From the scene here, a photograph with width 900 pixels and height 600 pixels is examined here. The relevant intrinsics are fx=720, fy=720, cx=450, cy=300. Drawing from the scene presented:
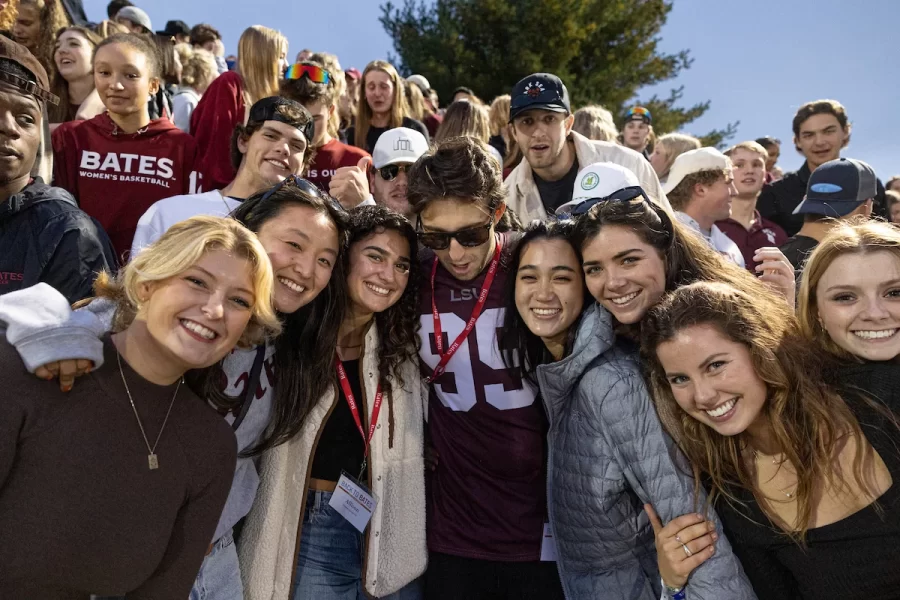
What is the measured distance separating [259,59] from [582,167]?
232 cm

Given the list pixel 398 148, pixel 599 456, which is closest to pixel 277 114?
pixel 398 148

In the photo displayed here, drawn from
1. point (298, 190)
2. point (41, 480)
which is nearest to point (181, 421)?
point (41, 480)

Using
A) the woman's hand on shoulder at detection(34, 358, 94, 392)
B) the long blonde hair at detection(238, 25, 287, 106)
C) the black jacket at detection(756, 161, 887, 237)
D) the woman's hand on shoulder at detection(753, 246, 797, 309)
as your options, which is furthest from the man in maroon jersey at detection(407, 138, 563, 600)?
the black jacket at detection(756, 161, 887, 237)

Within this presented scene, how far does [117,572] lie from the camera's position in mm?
2205

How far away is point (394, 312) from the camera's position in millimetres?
3385

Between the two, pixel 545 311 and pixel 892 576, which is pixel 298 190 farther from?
pixel 892 576

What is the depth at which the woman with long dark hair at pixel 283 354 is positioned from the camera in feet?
9.27

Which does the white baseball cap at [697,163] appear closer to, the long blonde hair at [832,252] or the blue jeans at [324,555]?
the long blonde hair at [832,252]

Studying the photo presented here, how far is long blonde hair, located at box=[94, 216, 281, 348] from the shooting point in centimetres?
236

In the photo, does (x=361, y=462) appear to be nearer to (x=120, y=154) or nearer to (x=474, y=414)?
(x=474, y=414)

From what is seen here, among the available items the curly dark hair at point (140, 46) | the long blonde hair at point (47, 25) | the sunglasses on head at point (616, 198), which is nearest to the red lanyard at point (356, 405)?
the sunglasses on head at point (616, 198)

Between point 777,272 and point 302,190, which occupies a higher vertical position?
point 302,190

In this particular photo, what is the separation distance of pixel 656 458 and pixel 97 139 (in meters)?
3.62

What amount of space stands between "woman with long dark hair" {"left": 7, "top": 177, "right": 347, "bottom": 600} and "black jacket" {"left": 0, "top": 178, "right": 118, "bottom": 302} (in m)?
0.64
